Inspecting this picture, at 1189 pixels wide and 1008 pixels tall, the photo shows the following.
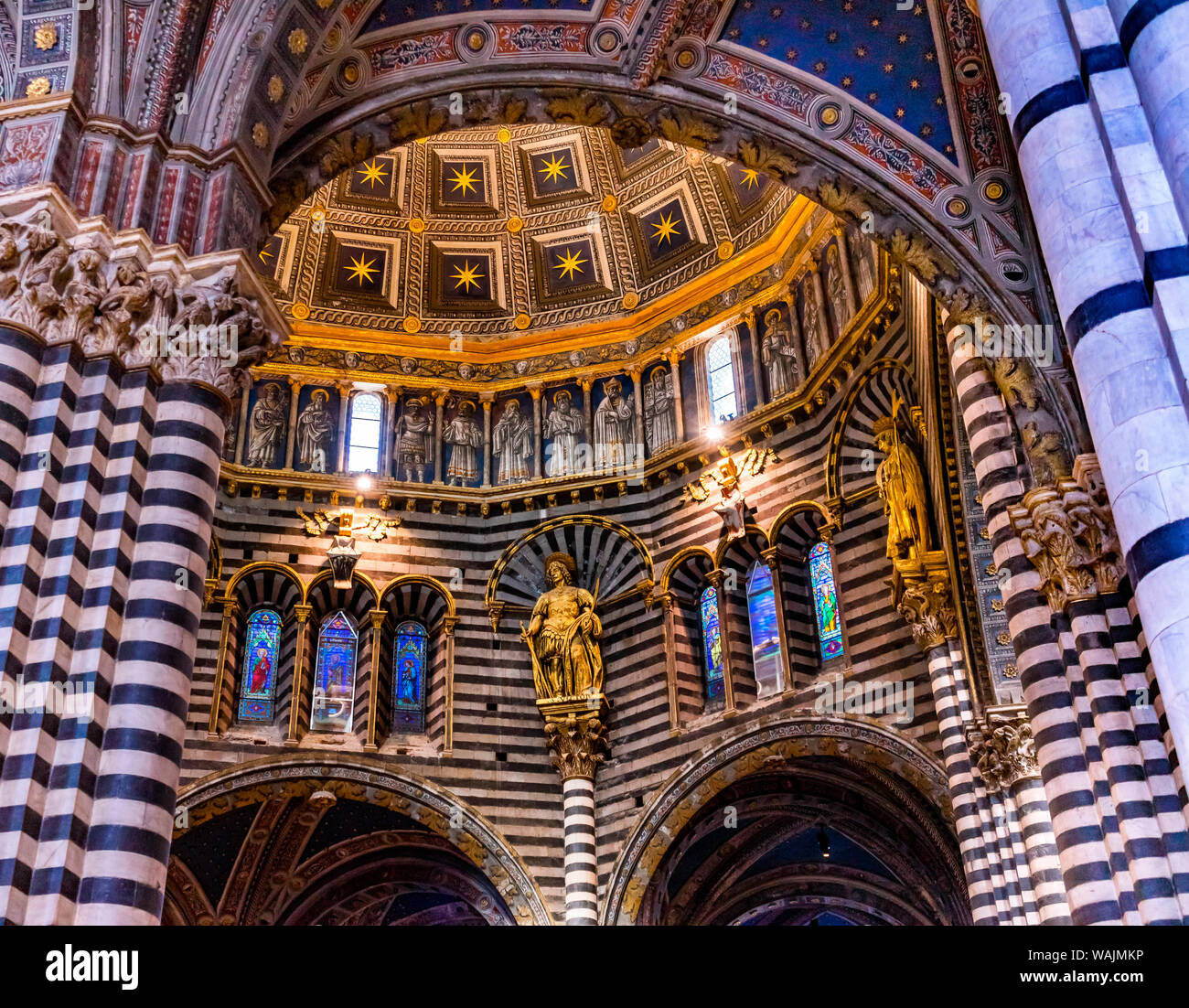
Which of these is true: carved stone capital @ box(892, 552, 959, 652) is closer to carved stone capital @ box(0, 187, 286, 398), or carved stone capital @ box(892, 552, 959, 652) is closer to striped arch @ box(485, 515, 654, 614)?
striped arch @ box(485, 515, 654, 614)

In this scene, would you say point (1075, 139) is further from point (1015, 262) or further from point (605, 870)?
point (605, 870)

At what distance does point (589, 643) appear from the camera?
23906 mm

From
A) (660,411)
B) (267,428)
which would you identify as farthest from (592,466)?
(267,428)

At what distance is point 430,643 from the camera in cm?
2469

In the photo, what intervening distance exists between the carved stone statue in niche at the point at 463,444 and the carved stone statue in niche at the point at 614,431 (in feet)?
7.67

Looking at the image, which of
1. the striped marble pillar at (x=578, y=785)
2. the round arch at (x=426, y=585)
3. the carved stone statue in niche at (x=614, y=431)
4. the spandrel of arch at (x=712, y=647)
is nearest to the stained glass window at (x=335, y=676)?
the round arch at (x=426, y=585)

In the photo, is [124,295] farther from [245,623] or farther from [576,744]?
[576,744]

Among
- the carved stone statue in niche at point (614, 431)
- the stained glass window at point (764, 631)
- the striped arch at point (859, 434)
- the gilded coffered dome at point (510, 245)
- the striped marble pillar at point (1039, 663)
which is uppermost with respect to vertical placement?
the gilded coffered dome at point (510, 245)

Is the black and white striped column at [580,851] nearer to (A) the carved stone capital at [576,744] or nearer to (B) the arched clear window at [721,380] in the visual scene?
(A) the carved stone capital at [576,744]

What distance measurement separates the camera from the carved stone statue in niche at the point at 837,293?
2286cm

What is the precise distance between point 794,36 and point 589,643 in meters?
11.4

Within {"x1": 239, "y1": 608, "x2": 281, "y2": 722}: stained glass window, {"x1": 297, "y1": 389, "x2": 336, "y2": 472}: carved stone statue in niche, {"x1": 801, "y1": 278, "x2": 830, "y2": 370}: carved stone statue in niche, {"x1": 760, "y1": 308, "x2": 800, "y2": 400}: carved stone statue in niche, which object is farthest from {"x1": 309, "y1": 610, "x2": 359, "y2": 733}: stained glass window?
{"x1": 801, "y1": 278, "x2": 830, "y2": 370}: carved stone statue in niche

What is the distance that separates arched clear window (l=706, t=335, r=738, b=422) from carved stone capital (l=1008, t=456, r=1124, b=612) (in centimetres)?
1124

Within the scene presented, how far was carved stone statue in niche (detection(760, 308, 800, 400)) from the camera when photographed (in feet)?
79.2
